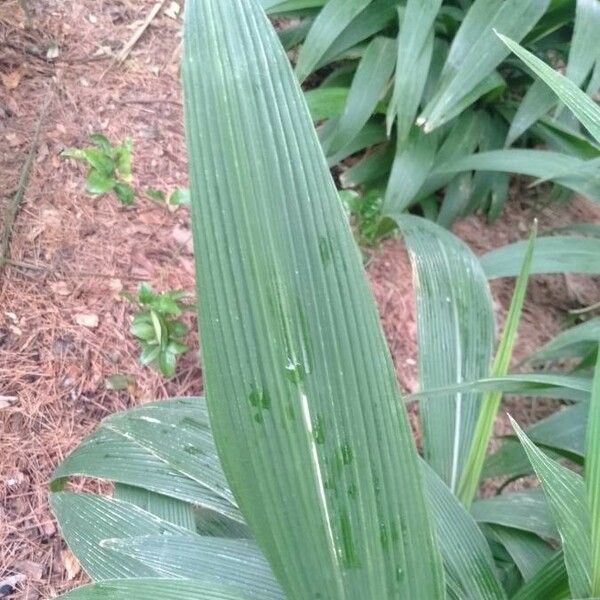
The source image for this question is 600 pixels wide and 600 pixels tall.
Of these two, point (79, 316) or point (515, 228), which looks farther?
point (515, 228)

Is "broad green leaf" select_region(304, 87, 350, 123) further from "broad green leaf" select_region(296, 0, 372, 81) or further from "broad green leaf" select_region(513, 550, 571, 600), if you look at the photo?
"broad green leaf" select_region(513, 550, 571, 600)

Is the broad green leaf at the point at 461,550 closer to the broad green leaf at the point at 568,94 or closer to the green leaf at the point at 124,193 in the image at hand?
the broad green leaf at the point at 568,94

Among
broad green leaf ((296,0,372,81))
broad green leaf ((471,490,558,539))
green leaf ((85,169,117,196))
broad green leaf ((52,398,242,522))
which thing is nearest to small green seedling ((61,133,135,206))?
green leaf ((85,169,117,196))

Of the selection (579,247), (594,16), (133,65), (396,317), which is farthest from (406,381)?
(133,65)

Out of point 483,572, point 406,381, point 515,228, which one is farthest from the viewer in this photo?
point 515,228

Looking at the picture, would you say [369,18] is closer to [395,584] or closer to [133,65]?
[133,65]

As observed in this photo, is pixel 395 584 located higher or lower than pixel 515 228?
lower

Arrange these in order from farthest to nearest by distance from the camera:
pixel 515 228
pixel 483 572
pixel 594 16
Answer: pixel 515 228 < pixel 594 16 < pixel 483 572
